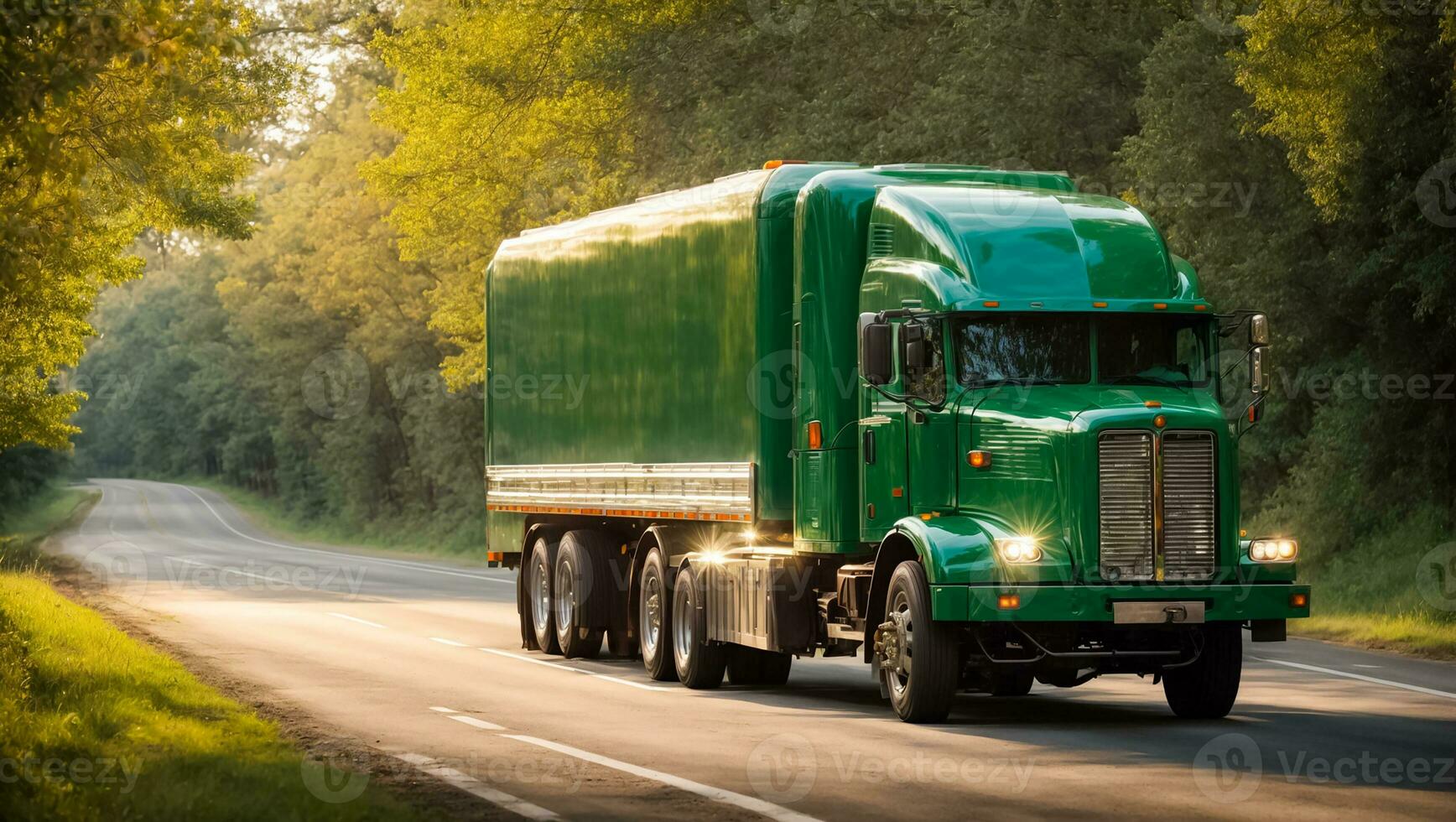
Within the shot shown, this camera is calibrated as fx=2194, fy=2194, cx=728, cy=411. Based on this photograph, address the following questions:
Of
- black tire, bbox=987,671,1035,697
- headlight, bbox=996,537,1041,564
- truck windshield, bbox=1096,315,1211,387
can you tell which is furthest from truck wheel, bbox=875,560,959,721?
truck windshield, bbox=1096,315,1211,387

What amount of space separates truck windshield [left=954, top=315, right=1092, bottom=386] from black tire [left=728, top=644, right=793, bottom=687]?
4.57 m

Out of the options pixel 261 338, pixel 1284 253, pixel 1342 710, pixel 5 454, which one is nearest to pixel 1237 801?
pixel 1342 710

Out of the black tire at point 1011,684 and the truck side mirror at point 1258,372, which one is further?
the black tire at point 1011,684

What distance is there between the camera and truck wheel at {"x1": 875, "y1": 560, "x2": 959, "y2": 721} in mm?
15453

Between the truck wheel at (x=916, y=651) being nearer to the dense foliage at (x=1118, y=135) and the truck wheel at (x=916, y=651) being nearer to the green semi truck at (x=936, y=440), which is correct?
the green semi truck at (x=936, y=440)

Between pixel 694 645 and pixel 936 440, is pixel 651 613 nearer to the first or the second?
pixel 694 645

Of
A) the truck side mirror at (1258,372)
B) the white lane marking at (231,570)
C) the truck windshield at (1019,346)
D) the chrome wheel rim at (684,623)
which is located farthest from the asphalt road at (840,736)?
the white lane marking at (231,570)

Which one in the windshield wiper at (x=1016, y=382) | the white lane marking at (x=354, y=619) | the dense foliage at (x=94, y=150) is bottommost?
the white lane marking at (x=354, y=619)

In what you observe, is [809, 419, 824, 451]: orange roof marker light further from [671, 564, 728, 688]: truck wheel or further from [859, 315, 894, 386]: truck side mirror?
[671, 564, 728, 688]: truck wheel

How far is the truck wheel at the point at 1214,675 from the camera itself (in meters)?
16.1

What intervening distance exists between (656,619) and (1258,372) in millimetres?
6799

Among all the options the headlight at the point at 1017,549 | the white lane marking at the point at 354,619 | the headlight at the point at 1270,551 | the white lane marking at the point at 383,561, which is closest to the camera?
the headlight at the point at 1017,549

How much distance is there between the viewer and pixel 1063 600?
1512 cm

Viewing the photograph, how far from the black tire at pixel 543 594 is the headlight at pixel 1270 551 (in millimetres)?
9588
